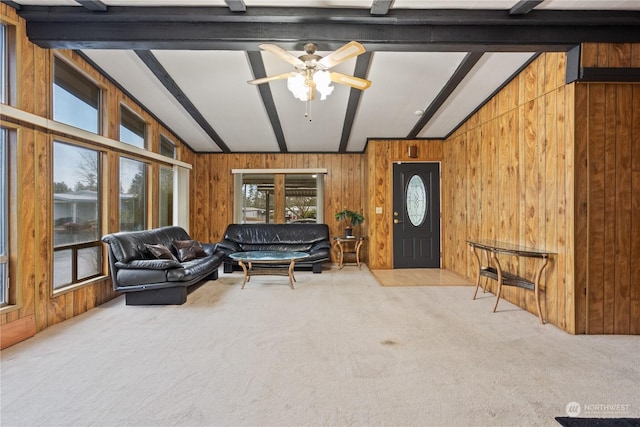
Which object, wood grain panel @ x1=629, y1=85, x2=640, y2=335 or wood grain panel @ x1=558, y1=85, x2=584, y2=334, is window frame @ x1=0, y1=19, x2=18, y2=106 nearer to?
wood grain panel @ x1=558, y1=85, x2=584, y2=334

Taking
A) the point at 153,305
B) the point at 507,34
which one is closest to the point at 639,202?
the point at 507,34

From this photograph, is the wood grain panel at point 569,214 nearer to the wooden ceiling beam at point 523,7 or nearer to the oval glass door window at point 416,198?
the wooden ceiling beam at point 523,7

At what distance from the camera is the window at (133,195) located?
178 inches

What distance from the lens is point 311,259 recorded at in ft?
19.0

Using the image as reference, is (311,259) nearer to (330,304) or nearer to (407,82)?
(330,304)

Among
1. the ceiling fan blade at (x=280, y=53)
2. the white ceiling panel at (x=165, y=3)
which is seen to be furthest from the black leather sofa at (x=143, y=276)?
the ceiling fan blade at (x=280, y=53)

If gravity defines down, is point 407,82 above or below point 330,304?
above

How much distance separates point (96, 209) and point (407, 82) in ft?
14.2

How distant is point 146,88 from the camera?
4.29m

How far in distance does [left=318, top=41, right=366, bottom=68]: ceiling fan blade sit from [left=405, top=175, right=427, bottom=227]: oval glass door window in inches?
159

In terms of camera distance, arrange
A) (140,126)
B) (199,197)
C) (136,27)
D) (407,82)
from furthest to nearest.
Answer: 1. (199,197)
2. (140,126)
3. (407,82)
4. (136,27)

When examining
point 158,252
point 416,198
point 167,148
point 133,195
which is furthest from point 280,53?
point 416,198

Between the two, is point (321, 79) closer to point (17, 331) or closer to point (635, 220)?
point (635, 220)

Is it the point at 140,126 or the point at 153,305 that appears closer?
the point at 153,305
